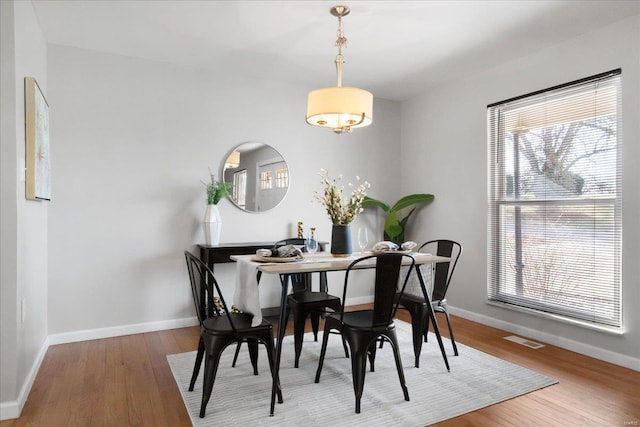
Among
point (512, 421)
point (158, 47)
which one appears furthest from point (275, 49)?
point (512, 421)

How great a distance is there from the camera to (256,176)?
4539 mm

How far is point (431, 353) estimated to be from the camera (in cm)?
333

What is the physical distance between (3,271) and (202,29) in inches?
87.7

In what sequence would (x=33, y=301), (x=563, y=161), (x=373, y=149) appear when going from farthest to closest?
(x=373, y=149), (x=563, y=161), (x=33, y=301)

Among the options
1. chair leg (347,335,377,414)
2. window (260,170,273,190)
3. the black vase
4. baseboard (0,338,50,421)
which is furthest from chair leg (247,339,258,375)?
window (260,170,273,190)

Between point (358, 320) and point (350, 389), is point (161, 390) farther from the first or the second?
point (358, 320)

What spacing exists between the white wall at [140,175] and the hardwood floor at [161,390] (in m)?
0.54

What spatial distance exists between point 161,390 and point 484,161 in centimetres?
359

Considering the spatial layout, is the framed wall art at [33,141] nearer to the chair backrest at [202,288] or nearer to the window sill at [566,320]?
the chair backrest at [202,288]

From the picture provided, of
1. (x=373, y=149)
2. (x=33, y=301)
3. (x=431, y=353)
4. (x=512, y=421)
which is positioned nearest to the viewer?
(x=512, y=421)

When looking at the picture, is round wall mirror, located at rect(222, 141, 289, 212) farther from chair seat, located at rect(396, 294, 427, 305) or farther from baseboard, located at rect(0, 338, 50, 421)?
baseboard, located at rect(0, 338, 50, 421)

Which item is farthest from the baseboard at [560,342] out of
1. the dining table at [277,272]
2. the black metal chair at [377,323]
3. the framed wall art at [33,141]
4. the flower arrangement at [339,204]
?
the framed wall art at [33,141]

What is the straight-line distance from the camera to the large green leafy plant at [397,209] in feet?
16.4

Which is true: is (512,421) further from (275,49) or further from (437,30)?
(275,49)
